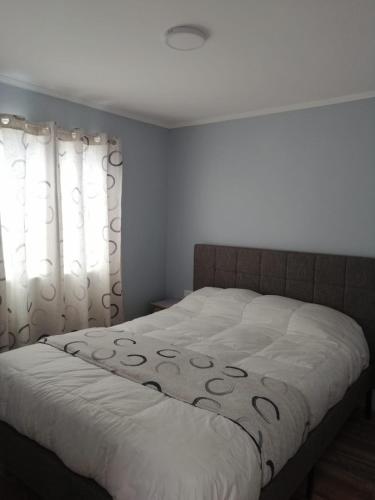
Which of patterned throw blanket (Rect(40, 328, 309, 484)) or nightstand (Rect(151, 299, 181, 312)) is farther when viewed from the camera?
nightstand (Rect(151, 299, 181, 312))

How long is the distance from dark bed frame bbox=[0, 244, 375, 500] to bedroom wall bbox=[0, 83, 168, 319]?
537 mm

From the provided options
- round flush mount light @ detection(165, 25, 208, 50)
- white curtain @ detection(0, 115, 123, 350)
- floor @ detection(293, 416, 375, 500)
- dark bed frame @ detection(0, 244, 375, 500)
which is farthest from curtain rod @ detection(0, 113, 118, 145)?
floor @ detection(293, 416, 375, 500)

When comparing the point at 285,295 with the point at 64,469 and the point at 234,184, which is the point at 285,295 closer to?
the point at 234,184

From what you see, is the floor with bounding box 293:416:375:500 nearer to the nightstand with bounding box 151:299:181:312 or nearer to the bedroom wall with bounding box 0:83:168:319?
the nightstand with bounding box 151:299:181:312

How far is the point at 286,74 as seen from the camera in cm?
239

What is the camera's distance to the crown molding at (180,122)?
106 inches

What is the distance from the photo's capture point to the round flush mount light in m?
1.83

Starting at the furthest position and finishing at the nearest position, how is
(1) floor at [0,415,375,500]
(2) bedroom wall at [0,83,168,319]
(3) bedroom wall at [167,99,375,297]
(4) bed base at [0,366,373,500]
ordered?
(2) bedroom wall at [0,83,168,319] < (3) bedroom wall at [167,99,375,297] < (1) floor at [0,415,375,500] < (4) bed base at [0,366,373,500]

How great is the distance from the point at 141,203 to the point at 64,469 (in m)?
2.63

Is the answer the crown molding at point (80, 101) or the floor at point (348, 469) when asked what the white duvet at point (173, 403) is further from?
the crown molding at point (80, 101)

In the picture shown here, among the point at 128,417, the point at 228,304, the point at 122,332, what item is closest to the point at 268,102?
the point at 228,304

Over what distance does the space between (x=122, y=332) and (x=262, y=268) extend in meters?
1.42

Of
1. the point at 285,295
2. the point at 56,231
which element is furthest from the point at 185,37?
the point at 285,295

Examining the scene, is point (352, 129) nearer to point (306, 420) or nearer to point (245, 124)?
point (245, 124)
